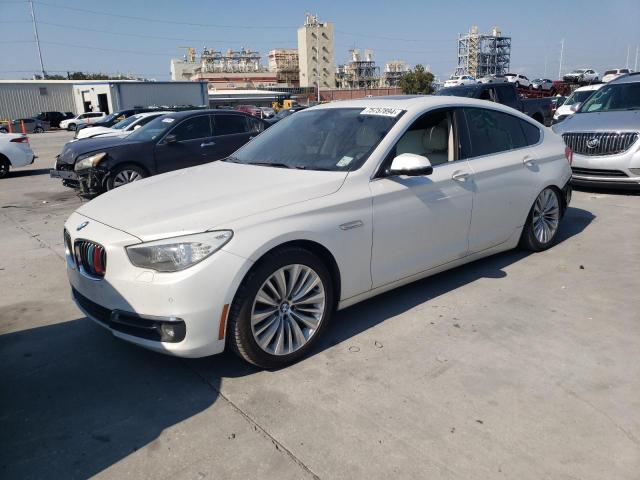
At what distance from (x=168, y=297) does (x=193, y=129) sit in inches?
283

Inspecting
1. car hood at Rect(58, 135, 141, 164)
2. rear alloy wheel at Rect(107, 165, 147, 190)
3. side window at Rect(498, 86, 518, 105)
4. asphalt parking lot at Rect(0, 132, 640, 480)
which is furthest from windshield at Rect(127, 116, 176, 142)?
side window at Rect(498, 86, 518, 105)

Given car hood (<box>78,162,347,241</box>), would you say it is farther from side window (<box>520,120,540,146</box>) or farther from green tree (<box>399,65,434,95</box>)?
green tree (<box>399,65,434,95</box>)

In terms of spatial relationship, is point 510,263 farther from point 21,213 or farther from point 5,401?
point 21,213

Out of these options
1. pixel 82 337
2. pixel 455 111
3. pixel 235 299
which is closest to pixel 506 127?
pixel 455 111

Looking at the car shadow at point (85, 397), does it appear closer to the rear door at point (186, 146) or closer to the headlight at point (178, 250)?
the headlight at point (178, 250)

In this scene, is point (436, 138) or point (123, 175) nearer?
point (436, 138)

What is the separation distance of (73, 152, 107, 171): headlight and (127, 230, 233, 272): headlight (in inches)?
253

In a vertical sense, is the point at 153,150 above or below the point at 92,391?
above

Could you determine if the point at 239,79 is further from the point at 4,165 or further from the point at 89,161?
the point at 89,161

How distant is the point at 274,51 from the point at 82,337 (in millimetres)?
158251

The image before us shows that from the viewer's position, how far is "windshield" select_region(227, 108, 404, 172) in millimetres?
3777

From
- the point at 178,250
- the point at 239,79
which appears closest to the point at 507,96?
the point at 178,250

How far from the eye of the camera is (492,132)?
186 inches

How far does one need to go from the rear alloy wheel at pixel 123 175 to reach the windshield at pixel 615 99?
813cm
